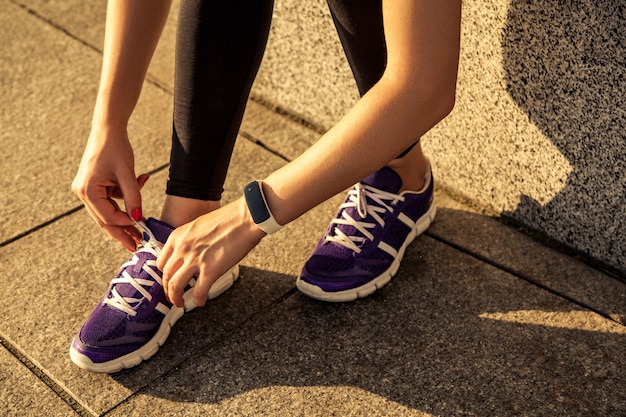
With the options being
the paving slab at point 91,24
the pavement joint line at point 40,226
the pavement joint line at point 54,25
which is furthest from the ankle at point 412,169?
the pavement joint line at point 54,25

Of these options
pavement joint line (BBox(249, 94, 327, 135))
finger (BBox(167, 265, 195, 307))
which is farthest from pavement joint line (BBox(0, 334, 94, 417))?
pavement joint line (BBox(249, 94, 327, 135))

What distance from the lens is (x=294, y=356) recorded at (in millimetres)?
1999

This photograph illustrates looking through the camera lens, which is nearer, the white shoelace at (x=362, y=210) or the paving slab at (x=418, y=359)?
the paving slab at (x=418, y=359)

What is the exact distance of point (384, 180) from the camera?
7.25 ft

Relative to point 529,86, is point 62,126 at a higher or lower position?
lower

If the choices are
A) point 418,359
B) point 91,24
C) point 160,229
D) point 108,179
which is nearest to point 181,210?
point 160,229

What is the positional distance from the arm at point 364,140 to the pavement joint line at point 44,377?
340mm

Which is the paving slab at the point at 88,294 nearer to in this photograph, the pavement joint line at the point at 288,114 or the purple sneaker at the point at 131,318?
the purple sneaker at the point at 131,318

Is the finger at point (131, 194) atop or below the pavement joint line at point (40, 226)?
atop

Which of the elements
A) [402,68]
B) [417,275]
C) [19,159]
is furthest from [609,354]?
[19,159]

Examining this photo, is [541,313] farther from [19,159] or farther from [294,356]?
[19,159]

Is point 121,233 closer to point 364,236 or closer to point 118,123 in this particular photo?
point 118,123

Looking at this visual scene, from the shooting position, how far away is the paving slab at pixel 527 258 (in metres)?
2.15

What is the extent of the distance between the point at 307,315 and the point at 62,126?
1213mm
